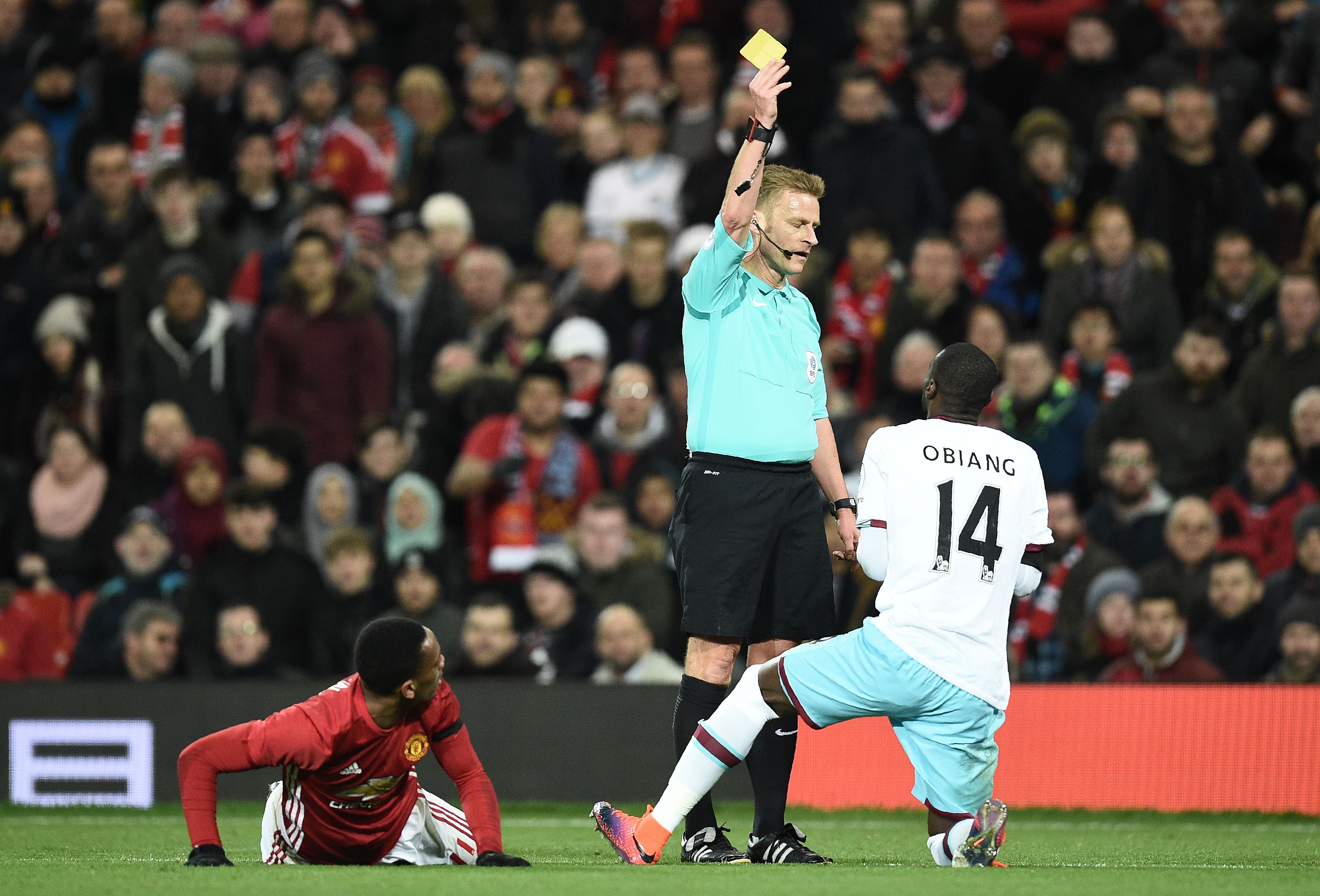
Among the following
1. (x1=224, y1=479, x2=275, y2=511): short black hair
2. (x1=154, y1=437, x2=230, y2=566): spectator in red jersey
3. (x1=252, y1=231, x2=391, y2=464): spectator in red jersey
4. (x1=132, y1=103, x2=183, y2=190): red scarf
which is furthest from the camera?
(x1=132, y1=103, x2=183, y2=190): red scarf

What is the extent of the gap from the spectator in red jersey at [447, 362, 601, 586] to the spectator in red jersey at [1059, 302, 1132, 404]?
296 centimetres

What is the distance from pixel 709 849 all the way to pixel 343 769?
1.24 m

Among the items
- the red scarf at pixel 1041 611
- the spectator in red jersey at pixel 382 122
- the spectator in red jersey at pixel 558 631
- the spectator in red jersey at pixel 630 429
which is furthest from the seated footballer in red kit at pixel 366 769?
the spectator in red jersey at pixel 382 122

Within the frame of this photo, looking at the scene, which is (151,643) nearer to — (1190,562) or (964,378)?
(1190,562)

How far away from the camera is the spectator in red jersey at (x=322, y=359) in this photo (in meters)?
12.1

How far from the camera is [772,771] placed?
6324 millimetres

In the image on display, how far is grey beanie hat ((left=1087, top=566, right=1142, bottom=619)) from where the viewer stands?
998 centimetres

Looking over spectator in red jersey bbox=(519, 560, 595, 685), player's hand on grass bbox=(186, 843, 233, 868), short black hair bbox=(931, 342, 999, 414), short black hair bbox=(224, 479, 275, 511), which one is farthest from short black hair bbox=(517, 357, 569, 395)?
player's hand on grass bbox=(186, 843, 233, 868)

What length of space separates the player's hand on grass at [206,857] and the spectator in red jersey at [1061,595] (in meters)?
5.62

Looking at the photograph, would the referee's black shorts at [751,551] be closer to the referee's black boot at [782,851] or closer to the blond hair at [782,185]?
the referee's black boot at [782,851]

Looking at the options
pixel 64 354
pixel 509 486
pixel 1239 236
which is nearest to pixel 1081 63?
pixel 1239 236

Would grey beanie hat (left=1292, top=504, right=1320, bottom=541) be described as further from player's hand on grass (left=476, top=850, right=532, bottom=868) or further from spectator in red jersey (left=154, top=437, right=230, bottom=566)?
spectator in red jersey (left=154, top=437, right=230, bottom=566)

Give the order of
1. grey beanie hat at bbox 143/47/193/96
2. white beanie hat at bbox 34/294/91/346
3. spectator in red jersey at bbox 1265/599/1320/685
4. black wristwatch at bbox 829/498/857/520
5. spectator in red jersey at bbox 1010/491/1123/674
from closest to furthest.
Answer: black wristwatch at bbox 829/498/857/520
spectator in red jersey at bbox 1265/599/1320/685
spectator in red jersey at bbox 1010/491/1123/674
white beanie hat at bbox 34/294/91/346
grey beanie hat at bbox 143/47/193/96

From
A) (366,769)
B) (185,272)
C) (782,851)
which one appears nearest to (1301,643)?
(782,851)
